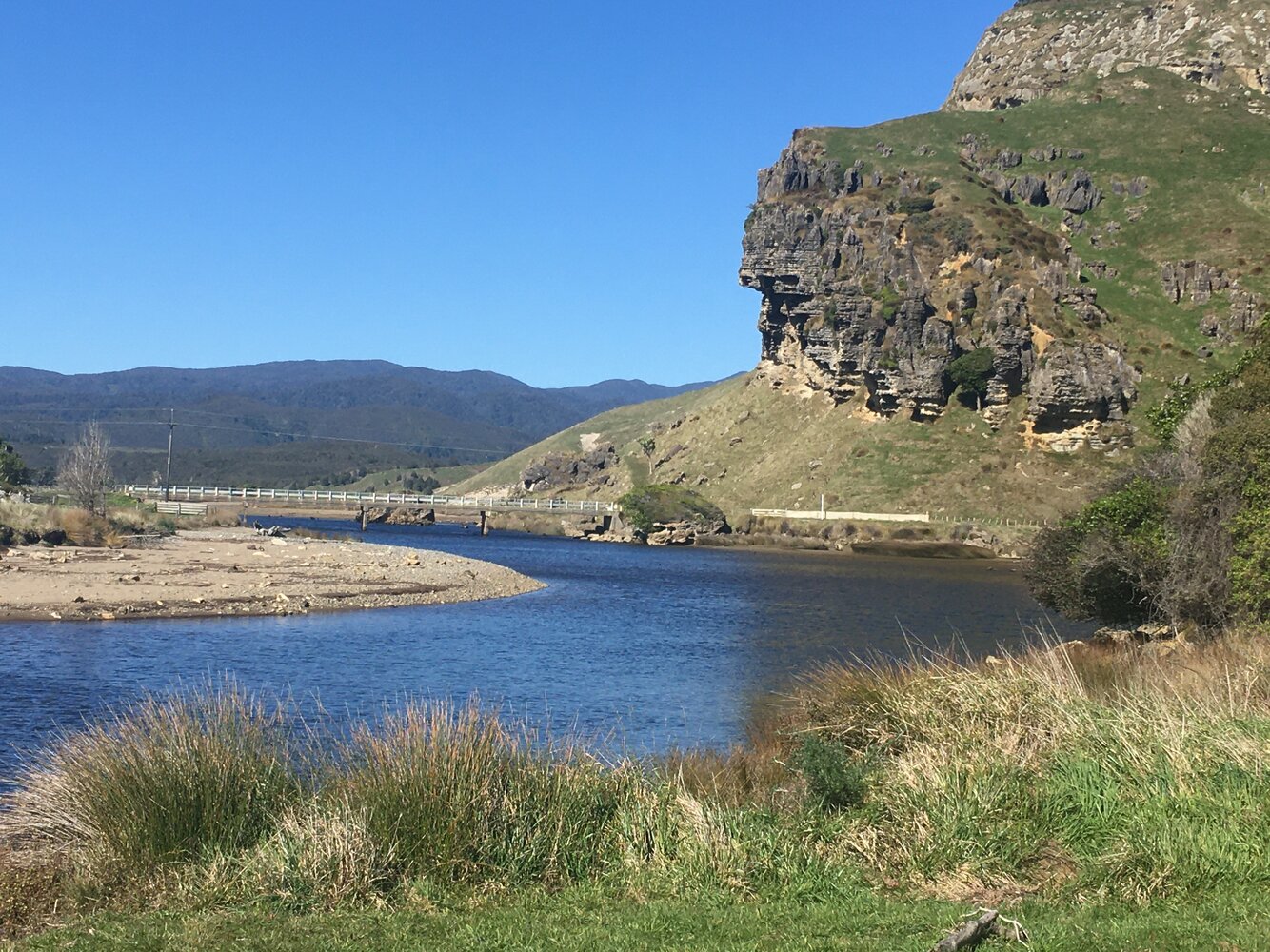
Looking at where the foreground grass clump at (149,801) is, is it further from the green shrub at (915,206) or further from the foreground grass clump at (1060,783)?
the green shrub at (915,206)

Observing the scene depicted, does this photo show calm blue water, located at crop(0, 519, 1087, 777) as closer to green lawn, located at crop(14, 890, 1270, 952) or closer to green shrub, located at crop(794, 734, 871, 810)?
green shrub, located at crop(794, 734, 871, 810)

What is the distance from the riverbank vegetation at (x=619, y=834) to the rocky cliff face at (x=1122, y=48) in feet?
555

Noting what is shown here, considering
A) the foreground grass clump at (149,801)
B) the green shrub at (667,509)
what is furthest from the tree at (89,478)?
the foreground grass clump at (149,801)

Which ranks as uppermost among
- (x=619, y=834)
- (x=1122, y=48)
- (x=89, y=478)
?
(x=1122, y=48)

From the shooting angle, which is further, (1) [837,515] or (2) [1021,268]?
(2) [1021,268]

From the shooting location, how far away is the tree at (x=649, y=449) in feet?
491

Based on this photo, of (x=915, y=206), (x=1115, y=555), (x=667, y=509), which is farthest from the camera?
(x=915, y=206)

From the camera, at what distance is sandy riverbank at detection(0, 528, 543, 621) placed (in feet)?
125

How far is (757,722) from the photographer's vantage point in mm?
20219

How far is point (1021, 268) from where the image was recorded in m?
123

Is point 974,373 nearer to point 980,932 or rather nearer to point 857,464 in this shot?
point 857,464

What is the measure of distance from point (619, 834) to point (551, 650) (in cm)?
2429

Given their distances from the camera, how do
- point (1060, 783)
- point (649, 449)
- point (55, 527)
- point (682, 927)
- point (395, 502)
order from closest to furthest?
point (682, 927) → point (1060, 783) → point (55, 527) → point (395, 502) → point (649, 449)

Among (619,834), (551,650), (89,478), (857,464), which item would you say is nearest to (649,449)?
(857,464)
